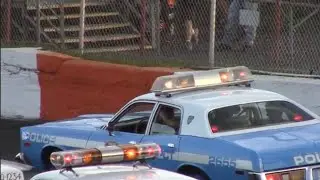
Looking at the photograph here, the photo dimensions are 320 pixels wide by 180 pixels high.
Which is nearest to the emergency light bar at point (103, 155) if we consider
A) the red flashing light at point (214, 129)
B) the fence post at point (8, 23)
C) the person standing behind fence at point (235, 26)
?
the red flashing light at point (214, 129)

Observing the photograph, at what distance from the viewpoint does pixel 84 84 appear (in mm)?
13898

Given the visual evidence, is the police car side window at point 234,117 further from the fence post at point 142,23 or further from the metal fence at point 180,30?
the fence post at point 142,23

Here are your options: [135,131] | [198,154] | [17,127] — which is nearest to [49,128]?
[135,131]

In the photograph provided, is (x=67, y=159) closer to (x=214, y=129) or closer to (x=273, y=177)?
(x=273, y=177)

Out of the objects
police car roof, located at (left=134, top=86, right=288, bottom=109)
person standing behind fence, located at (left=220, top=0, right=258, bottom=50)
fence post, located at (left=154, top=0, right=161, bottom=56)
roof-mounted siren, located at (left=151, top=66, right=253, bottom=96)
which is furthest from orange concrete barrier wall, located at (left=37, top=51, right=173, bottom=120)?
police car roof, located at (left=134, top=86, right=288, bottom=109)

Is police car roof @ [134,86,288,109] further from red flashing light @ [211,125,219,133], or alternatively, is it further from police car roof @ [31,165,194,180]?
police car roof @ [31,165,194,180]

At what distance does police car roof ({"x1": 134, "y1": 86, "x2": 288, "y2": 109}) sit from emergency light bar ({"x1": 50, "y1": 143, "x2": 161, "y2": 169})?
302cm

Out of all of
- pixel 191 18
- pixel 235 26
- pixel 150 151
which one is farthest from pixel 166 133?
pixel 191 18

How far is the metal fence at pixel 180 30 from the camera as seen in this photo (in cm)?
1290

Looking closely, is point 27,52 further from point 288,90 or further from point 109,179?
point 109,179

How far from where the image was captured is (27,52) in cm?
1459

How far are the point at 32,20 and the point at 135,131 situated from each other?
7.48 metres

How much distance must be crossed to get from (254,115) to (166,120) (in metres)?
0.86

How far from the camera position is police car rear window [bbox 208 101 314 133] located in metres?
8.83
